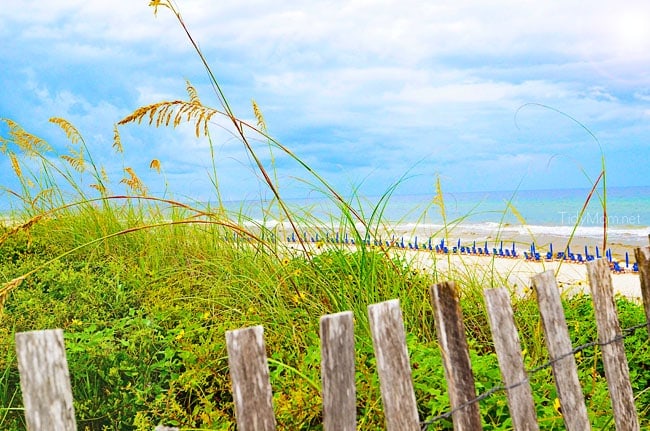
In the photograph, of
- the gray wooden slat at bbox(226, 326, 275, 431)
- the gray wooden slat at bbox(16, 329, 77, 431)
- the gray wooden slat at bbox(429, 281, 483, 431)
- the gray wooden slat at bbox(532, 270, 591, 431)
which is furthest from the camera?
the gray wooden slat at bbox(532, 270, 591, 431)

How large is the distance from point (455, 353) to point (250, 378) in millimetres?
789

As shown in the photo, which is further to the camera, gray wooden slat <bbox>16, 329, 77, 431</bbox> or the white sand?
the white sand

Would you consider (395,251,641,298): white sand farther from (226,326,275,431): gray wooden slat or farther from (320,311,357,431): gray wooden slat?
(226,326,275,431): gray wooden slat

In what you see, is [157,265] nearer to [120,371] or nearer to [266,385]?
[120,371]

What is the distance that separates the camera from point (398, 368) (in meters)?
2.10

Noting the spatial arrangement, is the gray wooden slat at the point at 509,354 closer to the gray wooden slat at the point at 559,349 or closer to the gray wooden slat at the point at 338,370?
the gray wooden slat at the point at 559,349

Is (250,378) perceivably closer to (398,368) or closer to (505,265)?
(398,368)

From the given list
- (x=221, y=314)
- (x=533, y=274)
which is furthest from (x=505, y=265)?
(x=221, y=314)

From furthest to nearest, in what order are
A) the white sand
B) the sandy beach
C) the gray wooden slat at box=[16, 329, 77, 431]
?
the white sand, the sandy beach, the gray wooden slat at box=[16, 329, 77, 431]

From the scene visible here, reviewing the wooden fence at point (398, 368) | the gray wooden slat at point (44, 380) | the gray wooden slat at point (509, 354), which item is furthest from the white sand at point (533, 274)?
the gray wooden slat at point (44, 380)

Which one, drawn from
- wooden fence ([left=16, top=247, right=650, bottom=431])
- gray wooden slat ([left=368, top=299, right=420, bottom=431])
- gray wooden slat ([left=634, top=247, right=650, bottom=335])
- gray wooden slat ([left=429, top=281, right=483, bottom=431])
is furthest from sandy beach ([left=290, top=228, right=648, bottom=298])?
gray wooden slat ([left=368, top=299, right=420, bottom=431])

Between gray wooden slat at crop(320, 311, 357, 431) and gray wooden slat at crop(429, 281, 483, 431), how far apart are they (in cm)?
44

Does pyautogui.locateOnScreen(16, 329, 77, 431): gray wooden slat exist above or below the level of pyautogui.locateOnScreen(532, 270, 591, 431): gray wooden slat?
above

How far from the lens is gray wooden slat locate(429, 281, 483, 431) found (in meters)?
2.26
